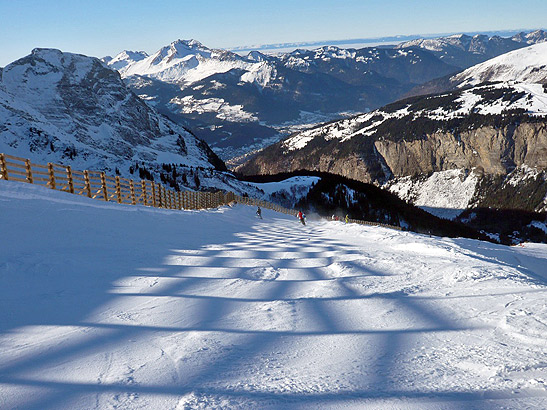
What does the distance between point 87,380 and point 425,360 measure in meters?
2.84

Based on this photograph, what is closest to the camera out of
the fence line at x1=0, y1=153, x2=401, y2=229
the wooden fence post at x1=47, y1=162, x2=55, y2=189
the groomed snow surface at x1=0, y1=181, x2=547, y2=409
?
the groomed snow surface at x1=0, y1=181, x2=547, y2=409

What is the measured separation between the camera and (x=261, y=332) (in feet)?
12.6

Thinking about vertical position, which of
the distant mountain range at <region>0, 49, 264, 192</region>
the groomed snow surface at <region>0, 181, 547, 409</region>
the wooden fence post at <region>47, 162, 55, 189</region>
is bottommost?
the groomed snow surface at <region>0, 181, 547, 409</region>

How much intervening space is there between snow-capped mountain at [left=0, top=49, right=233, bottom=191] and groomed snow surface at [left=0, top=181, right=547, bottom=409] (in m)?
98.8

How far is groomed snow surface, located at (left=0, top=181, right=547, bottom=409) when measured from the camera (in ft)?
9.00

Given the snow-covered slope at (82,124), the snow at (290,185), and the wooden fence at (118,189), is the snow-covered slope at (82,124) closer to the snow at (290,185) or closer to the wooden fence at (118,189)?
the snow at (290,185)

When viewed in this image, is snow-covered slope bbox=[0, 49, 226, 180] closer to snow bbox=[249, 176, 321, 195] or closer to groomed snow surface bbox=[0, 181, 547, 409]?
snow bbox=[249, 176, 321, 195]

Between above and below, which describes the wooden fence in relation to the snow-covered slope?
below

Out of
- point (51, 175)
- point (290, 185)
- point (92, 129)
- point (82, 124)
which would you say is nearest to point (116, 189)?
point (51, 175)

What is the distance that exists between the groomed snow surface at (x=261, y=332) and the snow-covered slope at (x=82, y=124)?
99.7m

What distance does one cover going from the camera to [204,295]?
16.7 ft

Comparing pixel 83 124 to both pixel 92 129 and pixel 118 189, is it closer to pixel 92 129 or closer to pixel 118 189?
pixel 92 129

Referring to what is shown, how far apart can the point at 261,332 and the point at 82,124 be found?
17163 cm

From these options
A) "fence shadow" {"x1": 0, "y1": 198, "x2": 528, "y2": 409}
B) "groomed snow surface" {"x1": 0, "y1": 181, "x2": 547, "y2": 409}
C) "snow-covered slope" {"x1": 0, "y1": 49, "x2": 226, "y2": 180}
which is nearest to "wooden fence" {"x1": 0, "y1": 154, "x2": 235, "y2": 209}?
"groomed snow surface" {"x1": 0, "y1": 181, "x2": 547, "y2": 409}
